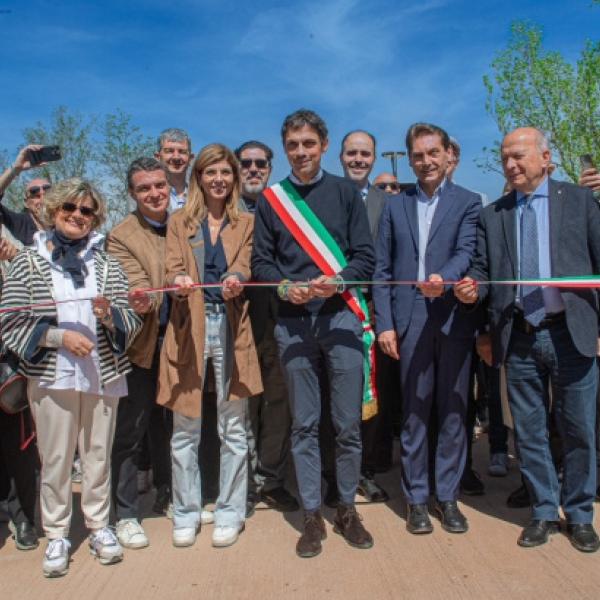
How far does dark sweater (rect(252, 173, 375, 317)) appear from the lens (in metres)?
4.17

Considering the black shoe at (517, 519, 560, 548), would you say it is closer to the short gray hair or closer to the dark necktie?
the dark necktie

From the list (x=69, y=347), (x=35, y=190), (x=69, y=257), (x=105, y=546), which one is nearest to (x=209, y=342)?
(x=69, y=347)

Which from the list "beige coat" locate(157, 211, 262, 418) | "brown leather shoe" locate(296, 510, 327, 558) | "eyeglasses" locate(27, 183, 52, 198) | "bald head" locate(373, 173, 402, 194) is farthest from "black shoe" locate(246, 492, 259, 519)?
"bald head" locate(373, 173, 402, 194)

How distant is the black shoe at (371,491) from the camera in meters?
4.80

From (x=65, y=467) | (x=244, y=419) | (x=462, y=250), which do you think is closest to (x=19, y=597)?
(x=65, y=467)

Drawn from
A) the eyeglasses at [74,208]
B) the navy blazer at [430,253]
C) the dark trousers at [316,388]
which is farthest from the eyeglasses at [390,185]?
the eyeglasses at [74,208]

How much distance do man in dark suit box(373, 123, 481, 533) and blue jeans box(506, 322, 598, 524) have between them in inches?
13.7

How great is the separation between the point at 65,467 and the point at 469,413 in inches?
116

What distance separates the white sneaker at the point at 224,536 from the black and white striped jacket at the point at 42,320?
3.83ft

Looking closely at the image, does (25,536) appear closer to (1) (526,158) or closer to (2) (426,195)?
(2) (426,195)

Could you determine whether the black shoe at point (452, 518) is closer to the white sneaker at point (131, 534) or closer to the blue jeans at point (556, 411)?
the blue jeans at point (556, 411)

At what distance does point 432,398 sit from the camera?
4.36 m

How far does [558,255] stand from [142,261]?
2.61m

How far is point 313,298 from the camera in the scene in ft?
13.5
